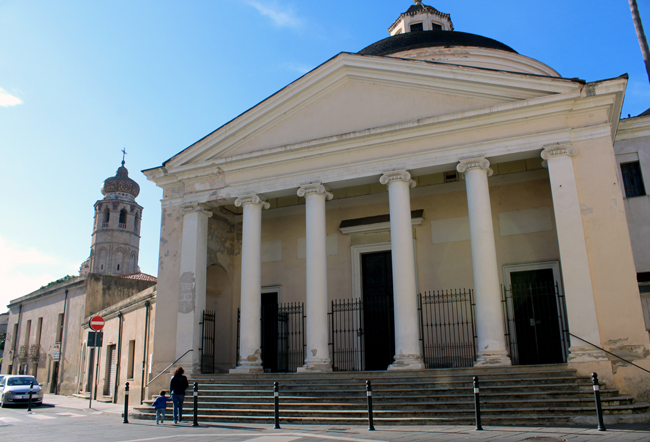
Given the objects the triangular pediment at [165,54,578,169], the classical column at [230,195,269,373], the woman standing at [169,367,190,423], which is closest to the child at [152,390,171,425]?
the woman standing at [169,367,190,423]

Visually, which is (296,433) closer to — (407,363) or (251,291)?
(407,363)

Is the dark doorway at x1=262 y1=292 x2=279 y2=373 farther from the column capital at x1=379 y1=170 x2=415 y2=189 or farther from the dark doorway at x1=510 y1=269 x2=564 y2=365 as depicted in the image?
the dark doorway at x1=510 y1=269 x2=564 y2=365

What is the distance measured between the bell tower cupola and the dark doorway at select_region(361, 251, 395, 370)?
13.2 m

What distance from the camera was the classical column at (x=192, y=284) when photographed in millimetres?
14641

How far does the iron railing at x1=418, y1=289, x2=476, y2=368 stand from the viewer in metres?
14.5

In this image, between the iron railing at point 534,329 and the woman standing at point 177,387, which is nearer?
the woman standing at point 177,387

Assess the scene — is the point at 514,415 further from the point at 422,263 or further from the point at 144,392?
the point at 144,392

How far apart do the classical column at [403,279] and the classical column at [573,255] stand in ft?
10.7

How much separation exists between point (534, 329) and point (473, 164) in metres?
4.76

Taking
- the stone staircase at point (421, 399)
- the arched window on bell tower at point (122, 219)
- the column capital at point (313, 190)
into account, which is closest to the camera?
the stone staircase at point (421, 399)

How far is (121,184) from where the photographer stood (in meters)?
58.9

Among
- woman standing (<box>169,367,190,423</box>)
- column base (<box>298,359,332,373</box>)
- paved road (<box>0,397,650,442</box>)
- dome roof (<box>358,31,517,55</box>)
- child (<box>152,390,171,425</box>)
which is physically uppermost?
dome roof (<box>358,31,517,55</box>)

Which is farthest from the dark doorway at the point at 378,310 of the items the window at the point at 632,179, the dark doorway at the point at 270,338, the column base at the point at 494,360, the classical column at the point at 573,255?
the window at the point at 632,179

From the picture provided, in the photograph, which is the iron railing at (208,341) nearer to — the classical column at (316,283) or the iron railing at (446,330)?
the classical column at (316,283)
